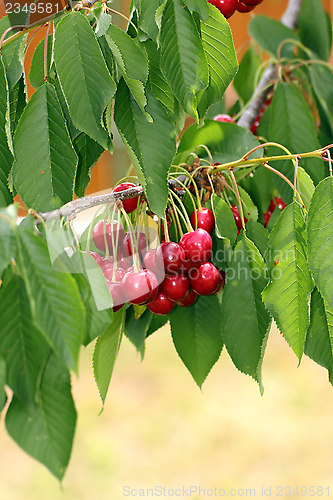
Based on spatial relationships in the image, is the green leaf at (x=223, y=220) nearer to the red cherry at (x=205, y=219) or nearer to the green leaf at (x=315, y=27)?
the red cherry at (x=205, y=219)

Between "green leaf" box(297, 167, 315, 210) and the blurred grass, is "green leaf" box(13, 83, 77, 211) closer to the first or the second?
"green leaf" box(297, 167, 315, 210)

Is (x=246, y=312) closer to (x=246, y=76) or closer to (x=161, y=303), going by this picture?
(x=161, y=303)

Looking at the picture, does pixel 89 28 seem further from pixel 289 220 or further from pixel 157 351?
pixel 157 351

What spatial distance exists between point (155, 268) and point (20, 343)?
0.21 meters

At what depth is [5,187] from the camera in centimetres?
47

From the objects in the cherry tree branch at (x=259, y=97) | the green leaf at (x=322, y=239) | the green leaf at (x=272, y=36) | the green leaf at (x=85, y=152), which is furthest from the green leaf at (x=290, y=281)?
the green leaf at (x=272, y=36)

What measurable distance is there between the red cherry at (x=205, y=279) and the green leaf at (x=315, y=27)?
0.71 metres

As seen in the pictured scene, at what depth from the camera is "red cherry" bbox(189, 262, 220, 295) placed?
A: 0.52 metres

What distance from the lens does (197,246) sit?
517 millimetres

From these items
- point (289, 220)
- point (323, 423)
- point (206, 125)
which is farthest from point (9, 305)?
point (323, 423)

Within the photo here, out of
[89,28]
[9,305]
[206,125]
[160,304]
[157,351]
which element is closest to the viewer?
[9,305]

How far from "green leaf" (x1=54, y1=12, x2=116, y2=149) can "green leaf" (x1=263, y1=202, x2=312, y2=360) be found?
0.71ft

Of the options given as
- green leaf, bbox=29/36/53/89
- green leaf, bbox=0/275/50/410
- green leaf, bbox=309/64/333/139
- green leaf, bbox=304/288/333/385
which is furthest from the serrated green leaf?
green leaf, bbox=309/64/333/139

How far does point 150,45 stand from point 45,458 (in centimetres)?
42
